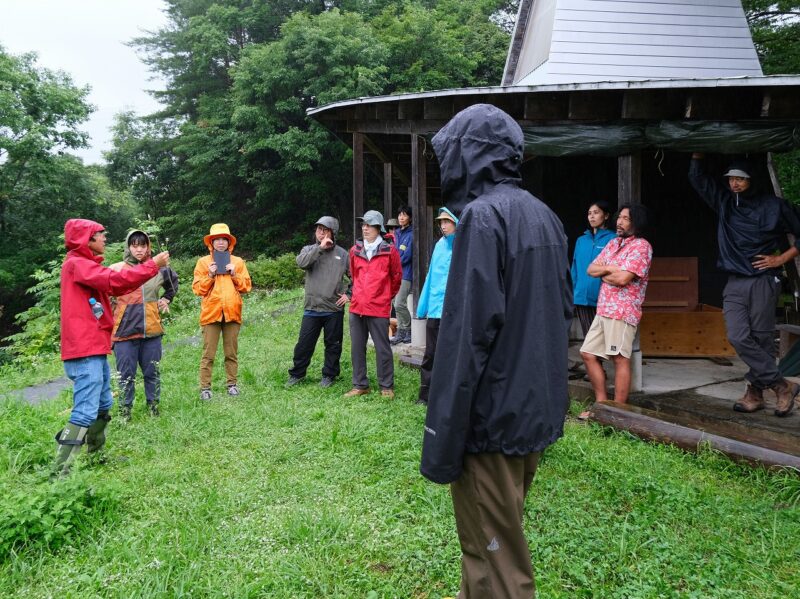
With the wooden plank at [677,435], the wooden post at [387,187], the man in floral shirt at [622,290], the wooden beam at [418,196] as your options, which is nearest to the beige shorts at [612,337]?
the man in floral shirt at [622,290]

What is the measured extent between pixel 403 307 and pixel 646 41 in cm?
582

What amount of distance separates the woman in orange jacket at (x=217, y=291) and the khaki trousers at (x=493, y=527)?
469cm

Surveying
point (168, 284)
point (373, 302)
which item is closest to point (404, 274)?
point (373, 302)

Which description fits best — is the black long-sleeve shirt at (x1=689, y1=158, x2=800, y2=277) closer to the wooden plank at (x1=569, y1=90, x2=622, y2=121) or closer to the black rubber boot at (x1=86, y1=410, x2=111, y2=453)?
the wooden plank at (x1=569, y1=90, x2=622, y2=121)

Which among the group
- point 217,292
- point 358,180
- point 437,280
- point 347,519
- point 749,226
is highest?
point 358,180

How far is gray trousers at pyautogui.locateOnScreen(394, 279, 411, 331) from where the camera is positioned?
9.07 meters

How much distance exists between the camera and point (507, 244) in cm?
198

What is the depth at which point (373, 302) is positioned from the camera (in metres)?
6.27

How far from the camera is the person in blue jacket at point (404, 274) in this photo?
29.3 feet

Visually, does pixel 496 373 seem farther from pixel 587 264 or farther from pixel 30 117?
pixel 30 117

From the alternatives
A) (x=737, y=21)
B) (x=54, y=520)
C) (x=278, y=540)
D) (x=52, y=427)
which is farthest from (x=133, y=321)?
(x=737, y=21)

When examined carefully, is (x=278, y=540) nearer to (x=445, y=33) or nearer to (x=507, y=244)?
(x=507, y=244)

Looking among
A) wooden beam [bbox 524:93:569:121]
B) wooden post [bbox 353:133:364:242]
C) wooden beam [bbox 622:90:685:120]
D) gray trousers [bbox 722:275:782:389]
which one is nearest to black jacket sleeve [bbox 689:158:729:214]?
wooden beam [bbox 622:90:685:120]

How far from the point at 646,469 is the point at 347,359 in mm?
4846
